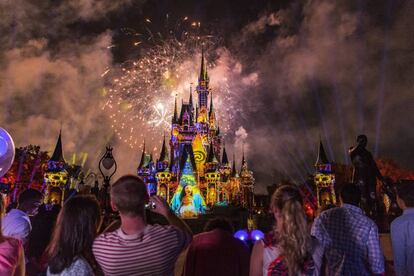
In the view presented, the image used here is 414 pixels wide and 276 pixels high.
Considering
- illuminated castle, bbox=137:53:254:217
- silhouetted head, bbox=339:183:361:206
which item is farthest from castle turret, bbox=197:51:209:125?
silhouetted head, bbox=339:183:361:206

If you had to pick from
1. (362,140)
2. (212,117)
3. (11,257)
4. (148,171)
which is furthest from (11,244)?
(212,117)

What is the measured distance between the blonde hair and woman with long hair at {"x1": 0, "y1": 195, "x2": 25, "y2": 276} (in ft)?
8.51

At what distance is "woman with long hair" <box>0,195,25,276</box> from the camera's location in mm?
3162

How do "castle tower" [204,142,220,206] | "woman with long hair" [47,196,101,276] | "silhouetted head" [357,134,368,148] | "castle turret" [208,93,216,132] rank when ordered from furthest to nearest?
1. "castle turret" [208,93,216,132]
2. "castle tower" [204,142,220,206]
3. "silhouetted head" [357,134,368,148]
4. "woman with long hair" [47,196,101,276]

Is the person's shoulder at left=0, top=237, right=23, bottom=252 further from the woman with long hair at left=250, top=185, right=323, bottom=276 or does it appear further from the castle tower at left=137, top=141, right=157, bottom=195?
the castle tower at left=137, top=141, right=157, bottom=195

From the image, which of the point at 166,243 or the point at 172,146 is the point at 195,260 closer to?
the point at 166,243

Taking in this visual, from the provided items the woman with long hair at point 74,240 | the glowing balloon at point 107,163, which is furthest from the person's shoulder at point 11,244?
the glowing balloon at point 107,163

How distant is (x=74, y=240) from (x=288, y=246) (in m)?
2.07

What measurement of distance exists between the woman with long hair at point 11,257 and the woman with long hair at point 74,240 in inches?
12.6

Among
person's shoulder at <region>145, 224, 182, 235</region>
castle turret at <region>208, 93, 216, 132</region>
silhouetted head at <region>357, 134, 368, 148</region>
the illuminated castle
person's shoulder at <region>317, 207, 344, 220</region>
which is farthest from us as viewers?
castle turret at <region>208, 93, 216, 132</region>

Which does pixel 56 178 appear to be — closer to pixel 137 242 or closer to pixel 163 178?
pixel 163 178

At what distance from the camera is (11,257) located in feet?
10.5

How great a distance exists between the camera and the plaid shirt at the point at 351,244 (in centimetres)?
436

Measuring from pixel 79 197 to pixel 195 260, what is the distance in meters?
2.06
